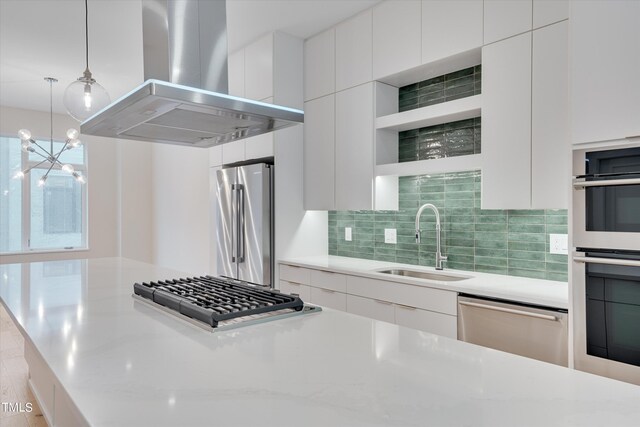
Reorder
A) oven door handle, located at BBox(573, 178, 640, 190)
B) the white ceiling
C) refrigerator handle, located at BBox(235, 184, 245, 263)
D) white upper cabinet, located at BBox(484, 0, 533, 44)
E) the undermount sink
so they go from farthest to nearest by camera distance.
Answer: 1. refrigerator handle, located at BBox(235, 184, 245, 263)
2. the white ceiling
3. the undermount sink
4. white upper cabinet, located at BBox(484, 0, 533, 44)
5. oven door handle, located at BBox(573, 178, 640, 190)

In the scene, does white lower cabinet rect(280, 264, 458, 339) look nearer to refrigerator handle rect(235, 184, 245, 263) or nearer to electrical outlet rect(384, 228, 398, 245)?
refrigerator handle rect(235, 184, 245, 263)

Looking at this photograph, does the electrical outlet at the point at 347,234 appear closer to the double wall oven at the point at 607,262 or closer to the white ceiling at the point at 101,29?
the white ceiling at the point at 101,29

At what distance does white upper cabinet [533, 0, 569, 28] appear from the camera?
2.23 metres

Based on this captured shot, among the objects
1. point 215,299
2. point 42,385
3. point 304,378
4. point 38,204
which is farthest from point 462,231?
point 38,204

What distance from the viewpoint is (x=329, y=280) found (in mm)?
3195

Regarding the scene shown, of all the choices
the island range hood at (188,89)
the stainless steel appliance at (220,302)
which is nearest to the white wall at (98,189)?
the island range hood at (188,89)

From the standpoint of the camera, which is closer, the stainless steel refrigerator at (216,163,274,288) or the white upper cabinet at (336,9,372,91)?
the white upper cabinet at (336,9,372,91)

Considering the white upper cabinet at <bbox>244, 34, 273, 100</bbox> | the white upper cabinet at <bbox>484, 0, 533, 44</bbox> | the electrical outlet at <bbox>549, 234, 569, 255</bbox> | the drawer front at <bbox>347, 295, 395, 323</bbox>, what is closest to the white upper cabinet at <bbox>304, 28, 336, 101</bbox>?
the white upper cabinet at <bbox>244, 34, 273, 100</bbox>

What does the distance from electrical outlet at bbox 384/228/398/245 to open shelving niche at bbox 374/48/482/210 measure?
22cm

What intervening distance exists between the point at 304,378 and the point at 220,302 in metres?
0.69

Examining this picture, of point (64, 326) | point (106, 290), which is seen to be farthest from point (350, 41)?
point (64, 326)

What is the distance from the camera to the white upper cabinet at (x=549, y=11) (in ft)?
7.32

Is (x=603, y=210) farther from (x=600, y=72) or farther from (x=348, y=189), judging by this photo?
→ (x=348, y=189)

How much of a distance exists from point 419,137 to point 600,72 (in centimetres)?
155
